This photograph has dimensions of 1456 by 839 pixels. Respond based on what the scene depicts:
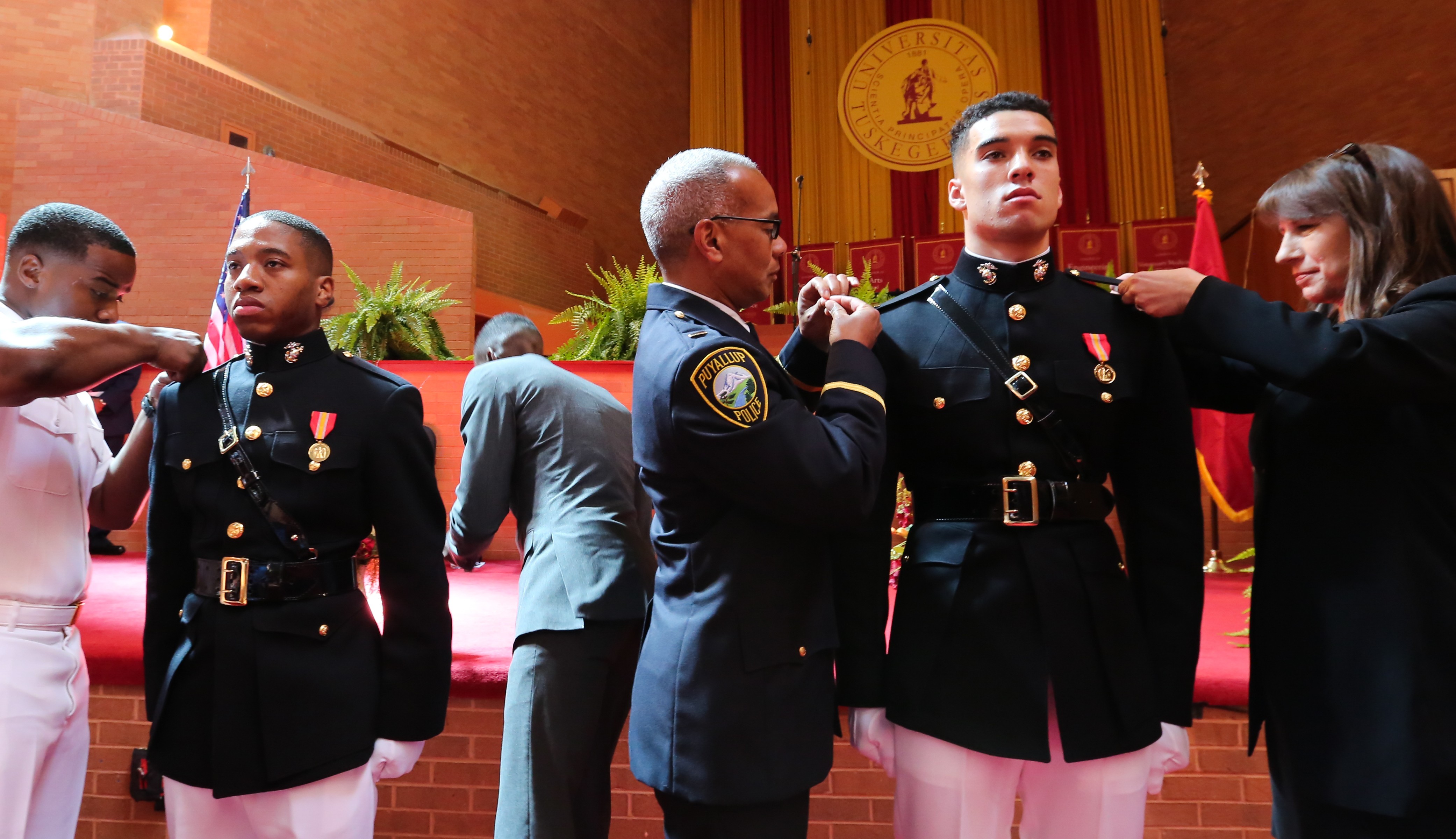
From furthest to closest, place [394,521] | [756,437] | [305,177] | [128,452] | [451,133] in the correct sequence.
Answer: [451,133]
[305,177]
[128,452]
[394,521]
[756,437]

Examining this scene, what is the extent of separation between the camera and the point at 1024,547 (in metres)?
1.44

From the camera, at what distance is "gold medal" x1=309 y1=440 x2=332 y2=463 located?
160cm

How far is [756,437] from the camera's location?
1.31m

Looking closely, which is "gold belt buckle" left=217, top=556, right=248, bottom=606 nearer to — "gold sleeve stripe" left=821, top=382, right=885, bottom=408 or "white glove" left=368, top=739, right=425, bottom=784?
"white glove" left=368, top=739, right=425, bottom=784

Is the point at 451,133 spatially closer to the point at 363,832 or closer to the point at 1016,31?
the point at 1016,31

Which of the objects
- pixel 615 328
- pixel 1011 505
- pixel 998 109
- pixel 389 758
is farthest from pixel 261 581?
pixel 615 328

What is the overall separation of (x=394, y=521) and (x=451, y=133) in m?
9.77

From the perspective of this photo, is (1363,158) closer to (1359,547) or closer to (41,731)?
(1359,547)

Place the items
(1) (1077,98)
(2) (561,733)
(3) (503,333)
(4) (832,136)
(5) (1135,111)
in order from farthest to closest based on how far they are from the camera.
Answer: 1. (4) (832,136)
2. (1) (1077,98)
3. (5) (1135,111)
4. (3) (503,333)
5. (2) (561,733)

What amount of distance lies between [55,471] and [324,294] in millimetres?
608

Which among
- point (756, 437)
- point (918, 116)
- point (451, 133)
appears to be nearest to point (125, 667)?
point (756, 437)

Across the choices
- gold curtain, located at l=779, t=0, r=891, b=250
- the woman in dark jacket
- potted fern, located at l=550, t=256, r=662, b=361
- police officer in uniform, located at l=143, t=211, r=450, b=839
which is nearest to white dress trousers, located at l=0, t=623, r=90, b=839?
police officer in uniform, located at l=143, t=211, r=450, b=839

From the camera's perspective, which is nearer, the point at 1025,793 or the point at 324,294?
the point at 1025,793

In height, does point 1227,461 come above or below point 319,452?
above
